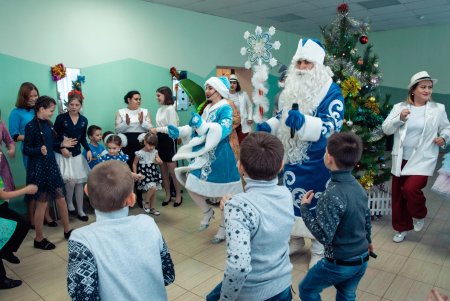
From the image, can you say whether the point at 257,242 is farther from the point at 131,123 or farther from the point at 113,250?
the point at 131,123

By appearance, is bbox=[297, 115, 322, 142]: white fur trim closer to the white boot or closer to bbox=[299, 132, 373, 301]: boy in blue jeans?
bbox=[299, 132, 373, 301]: boy in blue jeans

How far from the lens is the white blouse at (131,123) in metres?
4.38

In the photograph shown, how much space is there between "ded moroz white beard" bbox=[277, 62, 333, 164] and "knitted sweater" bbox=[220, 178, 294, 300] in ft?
3.93

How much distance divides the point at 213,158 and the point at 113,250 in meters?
1.92

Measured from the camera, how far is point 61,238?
11.2ft

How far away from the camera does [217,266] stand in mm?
2779

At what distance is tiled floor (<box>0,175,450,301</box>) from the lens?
7.89ft

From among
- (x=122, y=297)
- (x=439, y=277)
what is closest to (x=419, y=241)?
(x=439, y=277)

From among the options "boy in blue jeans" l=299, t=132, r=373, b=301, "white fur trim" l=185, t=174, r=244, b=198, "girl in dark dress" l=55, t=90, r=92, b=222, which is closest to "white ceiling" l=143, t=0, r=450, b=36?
"girl in dark dress" l=55, t=90, r=92, b=222

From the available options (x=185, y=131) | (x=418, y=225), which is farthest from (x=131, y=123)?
(x=418, y=225)

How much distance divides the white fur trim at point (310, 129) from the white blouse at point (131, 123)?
2677mm

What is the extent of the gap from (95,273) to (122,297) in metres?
0.14

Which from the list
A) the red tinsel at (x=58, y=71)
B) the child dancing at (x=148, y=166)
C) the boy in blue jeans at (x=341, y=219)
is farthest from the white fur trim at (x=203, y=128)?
the red tinsel at (x=58, y=71)

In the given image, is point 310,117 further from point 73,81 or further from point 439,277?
point 73,81
